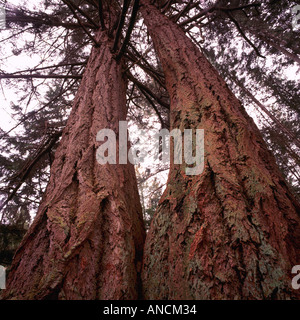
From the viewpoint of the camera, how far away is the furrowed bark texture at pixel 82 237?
0.68 meters

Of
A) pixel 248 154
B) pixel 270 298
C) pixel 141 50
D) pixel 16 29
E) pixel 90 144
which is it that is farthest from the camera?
pixel 141 50

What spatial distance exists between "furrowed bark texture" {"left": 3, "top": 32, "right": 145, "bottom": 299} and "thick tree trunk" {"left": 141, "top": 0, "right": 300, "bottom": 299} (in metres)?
0.13

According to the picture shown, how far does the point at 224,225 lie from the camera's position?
0.68 metres

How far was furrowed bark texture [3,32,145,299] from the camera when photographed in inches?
26.8

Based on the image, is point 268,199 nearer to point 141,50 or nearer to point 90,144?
point 90,144

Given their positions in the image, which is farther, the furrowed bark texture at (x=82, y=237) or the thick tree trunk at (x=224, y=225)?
the furrowed bark texture at (x=82, y=237)

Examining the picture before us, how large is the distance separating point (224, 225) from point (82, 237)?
0.60 m

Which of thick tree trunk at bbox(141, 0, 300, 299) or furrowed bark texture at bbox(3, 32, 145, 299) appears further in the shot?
furrowed bark texture at bbox(3, 32, 145, 299)

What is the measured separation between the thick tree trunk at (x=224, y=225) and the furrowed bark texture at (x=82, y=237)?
13 centimetres

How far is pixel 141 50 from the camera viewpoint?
12.8 feet

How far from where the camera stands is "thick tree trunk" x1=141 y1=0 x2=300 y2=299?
57cm

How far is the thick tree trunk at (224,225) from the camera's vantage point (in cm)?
57

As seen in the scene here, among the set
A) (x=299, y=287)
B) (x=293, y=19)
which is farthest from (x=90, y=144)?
(x=293, y=19)
